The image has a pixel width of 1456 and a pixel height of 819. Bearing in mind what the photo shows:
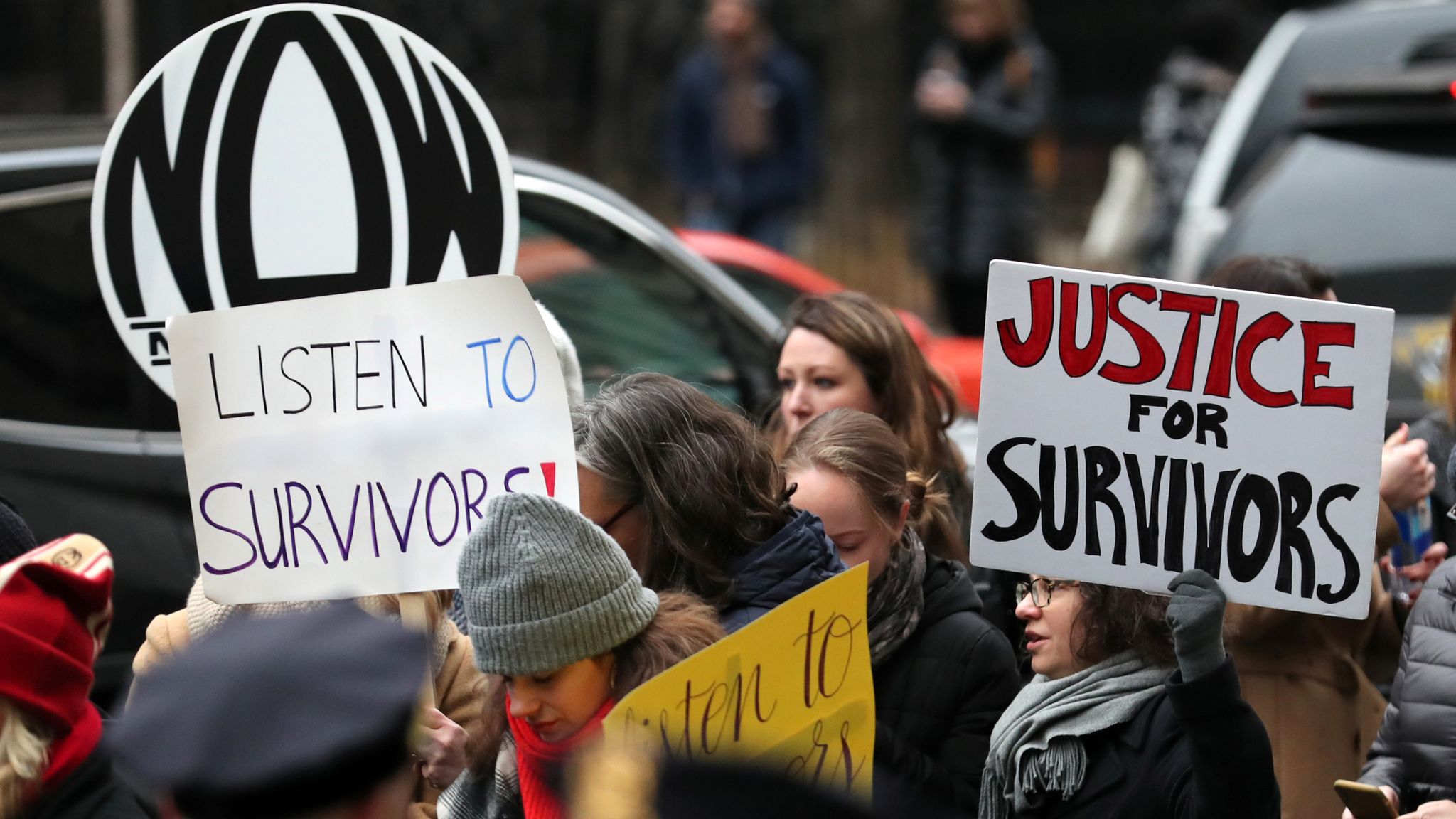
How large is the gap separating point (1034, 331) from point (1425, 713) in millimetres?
895

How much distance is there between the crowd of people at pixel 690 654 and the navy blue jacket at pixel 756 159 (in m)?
6.27

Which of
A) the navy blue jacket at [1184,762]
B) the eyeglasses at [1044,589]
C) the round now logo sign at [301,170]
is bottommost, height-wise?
the navy blue jacket at [1184,762]

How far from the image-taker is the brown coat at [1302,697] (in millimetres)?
3092

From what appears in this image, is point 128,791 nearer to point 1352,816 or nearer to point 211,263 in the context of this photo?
point 211,263

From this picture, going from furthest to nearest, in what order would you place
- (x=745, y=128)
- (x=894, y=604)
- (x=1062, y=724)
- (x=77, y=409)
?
(x=745, y=128), (x=77, y=409), (x=894, y=604), (x=1062, y=724)

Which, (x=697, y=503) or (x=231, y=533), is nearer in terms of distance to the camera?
(x=697, y=503)

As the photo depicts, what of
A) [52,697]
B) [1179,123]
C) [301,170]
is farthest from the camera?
[1179,123]

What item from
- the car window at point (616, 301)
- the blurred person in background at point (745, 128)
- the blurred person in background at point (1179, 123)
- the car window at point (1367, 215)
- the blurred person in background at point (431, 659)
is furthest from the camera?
the blurred person in background at point (745, 128)

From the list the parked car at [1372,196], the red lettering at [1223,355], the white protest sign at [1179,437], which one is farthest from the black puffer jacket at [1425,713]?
the parked car at [1372,196]

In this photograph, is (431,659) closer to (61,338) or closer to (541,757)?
(541,757)

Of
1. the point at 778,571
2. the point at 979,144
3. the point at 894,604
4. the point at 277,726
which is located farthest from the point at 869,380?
the point at 979,144

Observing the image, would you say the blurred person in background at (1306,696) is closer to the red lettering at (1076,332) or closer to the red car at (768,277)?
the red lettering at (1076,332)

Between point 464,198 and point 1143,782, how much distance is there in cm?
172

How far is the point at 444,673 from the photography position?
292 cm
